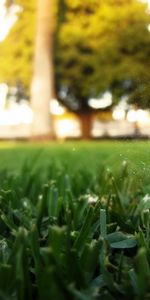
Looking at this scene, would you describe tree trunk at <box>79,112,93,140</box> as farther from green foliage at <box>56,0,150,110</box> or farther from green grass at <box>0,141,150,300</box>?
green grass at <box>0,141,150,300</box>

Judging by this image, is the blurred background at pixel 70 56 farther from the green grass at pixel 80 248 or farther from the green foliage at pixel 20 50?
the green grass at pixel 80 248

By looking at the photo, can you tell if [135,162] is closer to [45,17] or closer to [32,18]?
[45,17]

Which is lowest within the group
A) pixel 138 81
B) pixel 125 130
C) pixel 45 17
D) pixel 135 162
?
pixel 125 130

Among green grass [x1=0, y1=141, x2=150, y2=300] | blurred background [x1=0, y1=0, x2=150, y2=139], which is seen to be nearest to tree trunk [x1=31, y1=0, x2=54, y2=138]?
blurred background [x1=0, y1=0, x2=150, y2=139]

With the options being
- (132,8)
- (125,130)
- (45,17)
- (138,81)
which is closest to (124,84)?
(132,8)

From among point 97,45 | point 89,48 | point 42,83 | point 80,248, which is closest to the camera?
point 80,248

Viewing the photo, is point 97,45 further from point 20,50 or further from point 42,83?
point 42,83

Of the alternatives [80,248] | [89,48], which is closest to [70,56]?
[89,48]

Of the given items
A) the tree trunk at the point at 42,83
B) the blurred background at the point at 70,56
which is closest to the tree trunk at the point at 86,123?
the blurred background at the point at 70,56
